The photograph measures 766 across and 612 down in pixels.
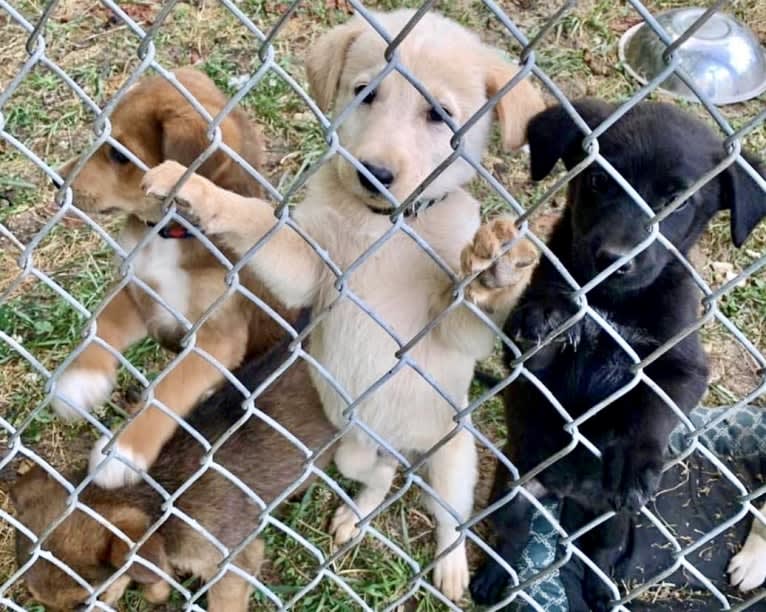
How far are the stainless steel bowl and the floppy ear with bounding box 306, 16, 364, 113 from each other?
2.36 metres

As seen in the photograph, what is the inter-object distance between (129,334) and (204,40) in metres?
2.07

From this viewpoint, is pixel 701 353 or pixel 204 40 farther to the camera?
pixel 204 40

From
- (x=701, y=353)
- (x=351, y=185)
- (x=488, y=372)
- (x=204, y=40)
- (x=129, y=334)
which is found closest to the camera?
(x=351, y=185)

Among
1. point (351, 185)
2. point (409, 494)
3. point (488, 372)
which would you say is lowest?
point (409, 494)

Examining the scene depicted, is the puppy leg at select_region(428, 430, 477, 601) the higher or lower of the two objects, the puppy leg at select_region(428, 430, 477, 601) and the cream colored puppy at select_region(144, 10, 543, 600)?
the lower

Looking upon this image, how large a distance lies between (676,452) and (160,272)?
183 centimetres

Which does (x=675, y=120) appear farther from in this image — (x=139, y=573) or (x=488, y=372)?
(x=139, y=573)

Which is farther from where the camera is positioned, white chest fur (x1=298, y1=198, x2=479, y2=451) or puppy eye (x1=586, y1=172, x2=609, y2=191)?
white chest fur (x1=298, y1=198, x2=479, y2=451)

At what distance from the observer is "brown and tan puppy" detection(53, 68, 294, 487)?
9.47 ft

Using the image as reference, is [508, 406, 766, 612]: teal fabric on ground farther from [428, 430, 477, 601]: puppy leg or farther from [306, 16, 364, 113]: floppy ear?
[306, 16, 364, 113]: floppy ear

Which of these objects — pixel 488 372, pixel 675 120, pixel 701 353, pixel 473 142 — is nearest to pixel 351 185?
pixel 473 142

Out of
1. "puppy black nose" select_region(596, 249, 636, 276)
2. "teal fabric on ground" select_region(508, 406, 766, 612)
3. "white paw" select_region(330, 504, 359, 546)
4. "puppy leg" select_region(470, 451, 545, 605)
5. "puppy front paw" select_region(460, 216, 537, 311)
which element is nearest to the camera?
"puppy front paw" select_region(460, 216, 537, 311)

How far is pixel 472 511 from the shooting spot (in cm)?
336

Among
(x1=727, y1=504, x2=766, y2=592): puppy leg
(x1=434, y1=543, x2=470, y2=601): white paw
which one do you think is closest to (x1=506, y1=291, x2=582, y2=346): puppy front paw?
(x1=434, y1=543, x2=470, y2=601): white paw
